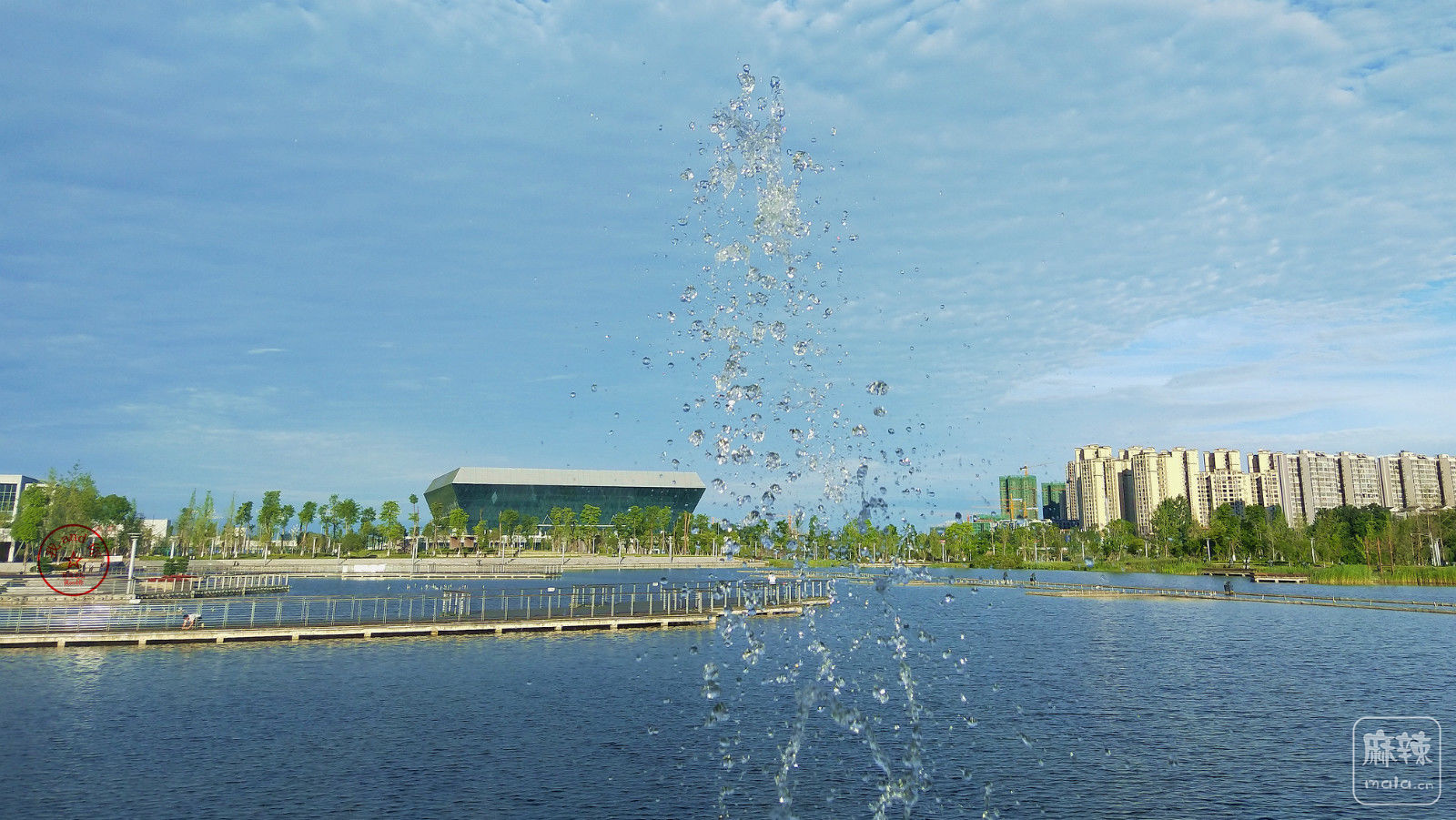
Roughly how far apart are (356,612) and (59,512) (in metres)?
96.0

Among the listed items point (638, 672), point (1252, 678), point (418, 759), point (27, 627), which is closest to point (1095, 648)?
point (1252, 678)

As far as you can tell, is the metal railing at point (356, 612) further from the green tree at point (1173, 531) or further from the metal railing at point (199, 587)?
the green tree at point (1173, 531)

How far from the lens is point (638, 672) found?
1449 inches

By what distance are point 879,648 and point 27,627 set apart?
47.4 metres

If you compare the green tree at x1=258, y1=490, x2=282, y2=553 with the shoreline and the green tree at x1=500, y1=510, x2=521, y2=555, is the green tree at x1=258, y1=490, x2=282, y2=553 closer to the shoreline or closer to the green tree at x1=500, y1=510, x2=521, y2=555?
the green tree at x1=500, y1=510, x2=521, y2=555

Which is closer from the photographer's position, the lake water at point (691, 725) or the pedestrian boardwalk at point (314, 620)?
the lake water at point (691, 725)

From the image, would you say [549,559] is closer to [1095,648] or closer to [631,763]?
[1095,648]

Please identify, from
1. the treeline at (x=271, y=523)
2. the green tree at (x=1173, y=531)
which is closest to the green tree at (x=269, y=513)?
the treeline at (x=271, y=523)

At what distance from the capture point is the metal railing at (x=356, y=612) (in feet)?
152

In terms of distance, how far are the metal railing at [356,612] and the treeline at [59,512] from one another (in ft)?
259

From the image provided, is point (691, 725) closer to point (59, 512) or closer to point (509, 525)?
point (59, 512)

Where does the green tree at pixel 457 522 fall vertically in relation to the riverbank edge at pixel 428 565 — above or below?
above

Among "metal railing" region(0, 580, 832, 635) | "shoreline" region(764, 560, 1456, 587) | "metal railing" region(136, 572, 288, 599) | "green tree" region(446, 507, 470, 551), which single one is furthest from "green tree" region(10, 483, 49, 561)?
"shoreline" region(764, 560, 1456, 587)

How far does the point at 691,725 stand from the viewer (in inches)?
1080
